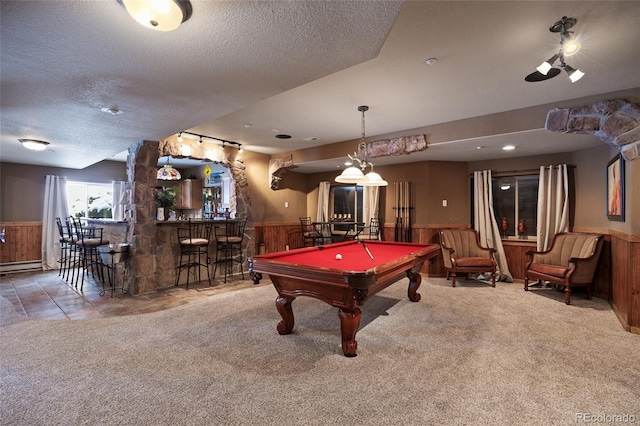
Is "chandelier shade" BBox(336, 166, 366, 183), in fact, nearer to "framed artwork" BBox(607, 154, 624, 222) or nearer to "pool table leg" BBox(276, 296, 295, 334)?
"pool table leg" BBox(276, 296, 295, 334)

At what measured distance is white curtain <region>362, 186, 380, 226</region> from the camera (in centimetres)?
712

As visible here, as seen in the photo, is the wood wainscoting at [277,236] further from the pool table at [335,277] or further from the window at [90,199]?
the window at [90,199]

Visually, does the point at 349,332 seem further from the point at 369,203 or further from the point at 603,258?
the point at 369,203

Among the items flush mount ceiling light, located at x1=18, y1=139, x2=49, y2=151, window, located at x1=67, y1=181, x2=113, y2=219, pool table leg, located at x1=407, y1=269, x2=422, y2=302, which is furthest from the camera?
window, located at x1=67, y1=181, x2=113, y2=219

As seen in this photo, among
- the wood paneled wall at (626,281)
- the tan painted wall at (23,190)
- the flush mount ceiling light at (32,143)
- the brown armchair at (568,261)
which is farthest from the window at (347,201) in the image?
the tan painted wall at (23,190)

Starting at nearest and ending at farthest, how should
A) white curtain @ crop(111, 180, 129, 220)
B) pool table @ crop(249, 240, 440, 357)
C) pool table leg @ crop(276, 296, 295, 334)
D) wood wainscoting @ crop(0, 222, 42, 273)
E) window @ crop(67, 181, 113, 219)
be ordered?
1. pool table @ crop(249, 240, 440, 357)
2. pool table leg @ crop(276, 296, 295, 334)
3. wood wainscoting @ crop(0, 222, 42, 273)
4. window @ crop(67, 181, 113, 219)
5. white curtain @ crop(111, 180, 129, 220)

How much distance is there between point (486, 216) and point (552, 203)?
1072 millimetres

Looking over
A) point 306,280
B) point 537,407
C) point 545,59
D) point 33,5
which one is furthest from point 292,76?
point 537,407

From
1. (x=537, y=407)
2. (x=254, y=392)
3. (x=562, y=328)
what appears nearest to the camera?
(x=537, y=407)

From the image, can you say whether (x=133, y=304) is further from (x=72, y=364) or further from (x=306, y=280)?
(x=306, y=280)

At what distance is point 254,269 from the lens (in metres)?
2.98

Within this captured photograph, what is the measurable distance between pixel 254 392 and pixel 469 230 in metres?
5.19

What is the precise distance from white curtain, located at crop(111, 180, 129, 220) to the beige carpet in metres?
5.18

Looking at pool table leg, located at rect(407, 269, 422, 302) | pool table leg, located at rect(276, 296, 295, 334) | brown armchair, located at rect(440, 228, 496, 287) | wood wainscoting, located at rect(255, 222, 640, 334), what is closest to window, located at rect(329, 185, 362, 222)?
wood wainscoting, located at rect(255, 222, 640, 334)
